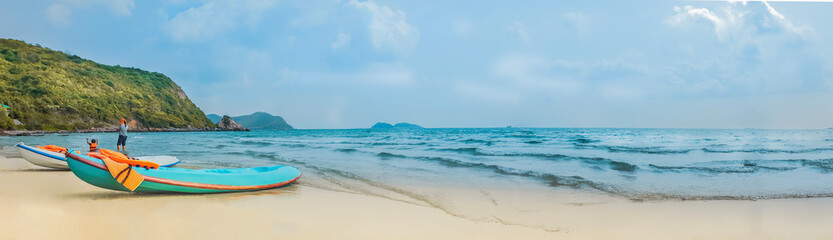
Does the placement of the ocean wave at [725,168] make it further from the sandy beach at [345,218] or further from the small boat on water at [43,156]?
the small boat on water at [43,156]

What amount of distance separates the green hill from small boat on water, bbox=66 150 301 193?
41.8 m

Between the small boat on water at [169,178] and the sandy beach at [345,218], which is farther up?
the small boat on water at [169,178]

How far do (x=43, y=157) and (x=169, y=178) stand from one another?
5.36 meters

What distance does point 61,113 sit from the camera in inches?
1795

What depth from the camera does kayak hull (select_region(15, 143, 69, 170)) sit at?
7.87 m

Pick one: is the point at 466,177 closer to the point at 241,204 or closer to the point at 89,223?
the point at 241,204

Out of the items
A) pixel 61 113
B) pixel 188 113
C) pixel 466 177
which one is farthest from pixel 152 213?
pixel 188 113

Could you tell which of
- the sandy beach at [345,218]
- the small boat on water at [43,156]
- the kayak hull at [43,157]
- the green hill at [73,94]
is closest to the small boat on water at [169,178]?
the sandy beach at [345,218]

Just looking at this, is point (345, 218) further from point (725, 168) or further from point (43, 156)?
point (725, 168)

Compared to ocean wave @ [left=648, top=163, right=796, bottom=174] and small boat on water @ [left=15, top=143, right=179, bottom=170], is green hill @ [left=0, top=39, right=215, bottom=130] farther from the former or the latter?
ocean wave @ [left=648, top=163, right=796, bottom=174]

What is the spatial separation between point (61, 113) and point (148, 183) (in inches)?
2245

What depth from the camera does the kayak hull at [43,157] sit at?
787cm

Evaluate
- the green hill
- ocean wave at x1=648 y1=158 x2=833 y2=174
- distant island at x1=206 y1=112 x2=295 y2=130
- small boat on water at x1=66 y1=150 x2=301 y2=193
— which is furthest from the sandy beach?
distant island at x1=206 y1=112 x2=295 y2=130

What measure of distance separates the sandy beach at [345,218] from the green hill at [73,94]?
138 feet
